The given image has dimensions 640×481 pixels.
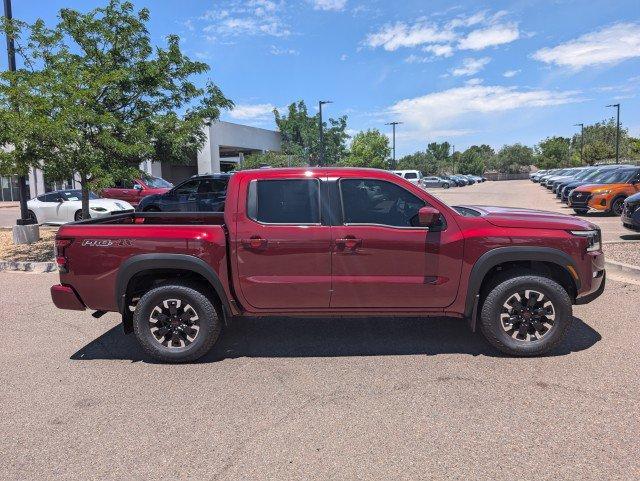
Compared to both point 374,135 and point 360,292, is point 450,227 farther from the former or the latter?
point 374,135

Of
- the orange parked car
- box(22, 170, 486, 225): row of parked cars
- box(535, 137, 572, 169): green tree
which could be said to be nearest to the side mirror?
box(22, 170, 486, 225): row of parked cars

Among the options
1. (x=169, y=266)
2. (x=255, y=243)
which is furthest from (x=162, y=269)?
(x=255, y=243)

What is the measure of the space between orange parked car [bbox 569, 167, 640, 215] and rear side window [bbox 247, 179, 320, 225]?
47.4 ft

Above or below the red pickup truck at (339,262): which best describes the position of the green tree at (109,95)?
above

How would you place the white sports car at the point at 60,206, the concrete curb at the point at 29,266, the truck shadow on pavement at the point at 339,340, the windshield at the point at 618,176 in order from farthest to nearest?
the windshield at the point at 618,176, the white sports car at the point at 60,206, the concrete curb at the point at 29,266, the truck shadow on pavement at the point at 339,340

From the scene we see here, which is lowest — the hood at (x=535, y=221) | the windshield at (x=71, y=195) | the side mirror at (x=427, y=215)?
the hood at (x=535, y=221)

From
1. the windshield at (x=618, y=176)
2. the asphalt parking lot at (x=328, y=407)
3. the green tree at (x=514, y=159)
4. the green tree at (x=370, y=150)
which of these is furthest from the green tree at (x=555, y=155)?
the asphalt parking lot at (x=328, y=407)

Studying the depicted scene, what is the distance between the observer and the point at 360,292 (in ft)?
14.8

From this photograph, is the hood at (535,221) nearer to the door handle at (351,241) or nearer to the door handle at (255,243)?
the door handle at (351,241)

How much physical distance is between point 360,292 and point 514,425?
5.48ft

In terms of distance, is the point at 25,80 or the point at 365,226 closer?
the point at 365,226

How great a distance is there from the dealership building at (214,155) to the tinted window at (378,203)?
28582 millimetres

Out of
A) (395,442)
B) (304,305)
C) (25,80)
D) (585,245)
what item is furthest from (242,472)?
(25,80)

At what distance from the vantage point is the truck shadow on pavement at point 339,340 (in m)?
4.85
